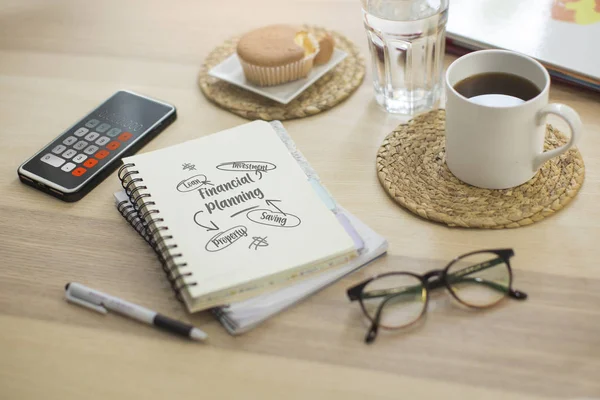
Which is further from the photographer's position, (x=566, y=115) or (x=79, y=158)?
(x=79, y=158)

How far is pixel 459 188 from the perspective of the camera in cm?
81

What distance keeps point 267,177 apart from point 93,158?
25 cm

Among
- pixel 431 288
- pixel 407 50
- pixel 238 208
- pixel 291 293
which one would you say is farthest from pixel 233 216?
pixel 407 50

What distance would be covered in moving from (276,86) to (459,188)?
321mm

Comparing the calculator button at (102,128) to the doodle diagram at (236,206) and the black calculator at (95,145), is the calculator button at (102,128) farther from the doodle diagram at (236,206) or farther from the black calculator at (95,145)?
the doodle diagram at (236,206)

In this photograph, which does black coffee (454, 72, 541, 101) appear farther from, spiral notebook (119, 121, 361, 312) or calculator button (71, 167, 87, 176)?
calculator button (71, 167, 87, 176)

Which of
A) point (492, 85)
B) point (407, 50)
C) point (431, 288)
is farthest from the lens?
point (407, 50)

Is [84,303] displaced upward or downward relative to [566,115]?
downward

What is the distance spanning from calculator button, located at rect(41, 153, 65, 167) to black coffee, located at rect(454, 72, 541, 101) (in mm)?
512

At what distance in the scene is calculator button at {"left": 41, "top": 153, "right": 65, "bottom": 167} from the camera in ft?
2.93

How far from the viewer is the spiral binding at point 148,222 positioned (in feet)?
2.36

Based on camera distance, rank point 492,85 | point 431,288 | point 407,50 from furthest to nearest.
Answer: point 407,50 < point 492,85 < point 431,288

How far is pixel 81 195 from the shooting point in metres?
0.87

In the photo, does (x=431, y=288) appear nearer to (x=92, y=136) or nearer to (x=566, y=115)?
(x=566, y=115)
